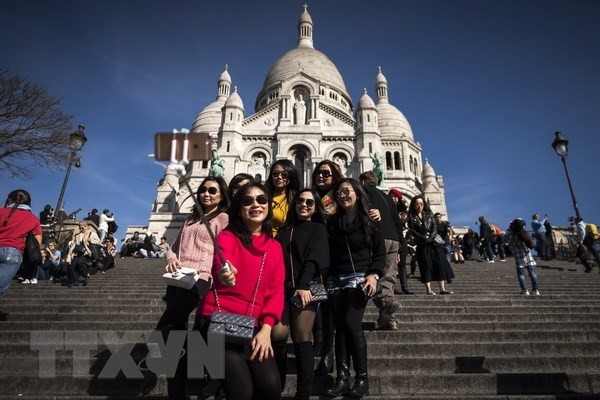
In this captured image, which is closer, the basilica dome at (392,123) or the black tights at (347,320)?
the black tights at (347,320)

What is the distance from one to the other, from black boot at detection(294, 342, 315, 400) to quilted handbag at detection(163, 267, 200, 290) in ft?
3.28

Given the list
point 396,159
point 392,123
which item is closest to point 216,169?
point 396,159

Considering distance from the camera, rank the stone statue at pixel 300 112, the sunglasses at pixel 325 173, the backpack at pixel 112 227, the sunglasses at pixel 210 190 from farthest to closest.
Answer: the stone statue at pixel 300 112 < the backpack at pixel 112 227 < the sunglasses at pixel 325 173 < the sunglasses at pixel 210 190

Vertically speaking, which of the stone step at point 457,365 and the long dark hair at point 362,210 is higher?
the long dark hair at point 362,210

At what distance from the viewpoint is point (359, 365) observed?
305 cm

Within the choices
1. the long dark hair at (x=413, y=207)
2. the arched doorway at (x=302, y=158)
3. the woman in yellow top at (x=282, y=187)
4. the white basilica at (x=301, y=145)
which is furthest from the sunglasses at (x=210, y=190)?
the arched doorway at (x=302, y=158)

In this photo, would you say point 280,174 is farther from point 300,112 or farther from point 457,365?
point 300,112

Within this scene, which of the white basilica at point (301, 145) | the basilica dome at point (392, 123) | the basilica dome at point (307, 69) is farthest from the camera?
the basilica dome at point (307, 69)

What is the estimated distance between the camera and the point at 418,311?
597 centimetres

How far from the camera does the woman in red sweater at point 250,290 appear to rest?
2.11 metres

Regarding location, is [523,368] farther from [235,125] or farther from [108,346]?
[235,125]

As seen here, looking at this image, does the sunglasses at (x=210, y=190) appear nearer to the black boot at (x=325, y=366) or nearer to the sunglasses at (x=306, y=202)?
the sunglasses at (x=306, y=202)

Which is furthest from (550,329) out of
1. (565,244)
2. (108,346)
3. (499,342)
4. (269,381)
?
(565,244)

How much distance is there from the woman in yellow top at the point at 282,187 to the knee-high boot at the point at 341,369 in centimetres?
126
